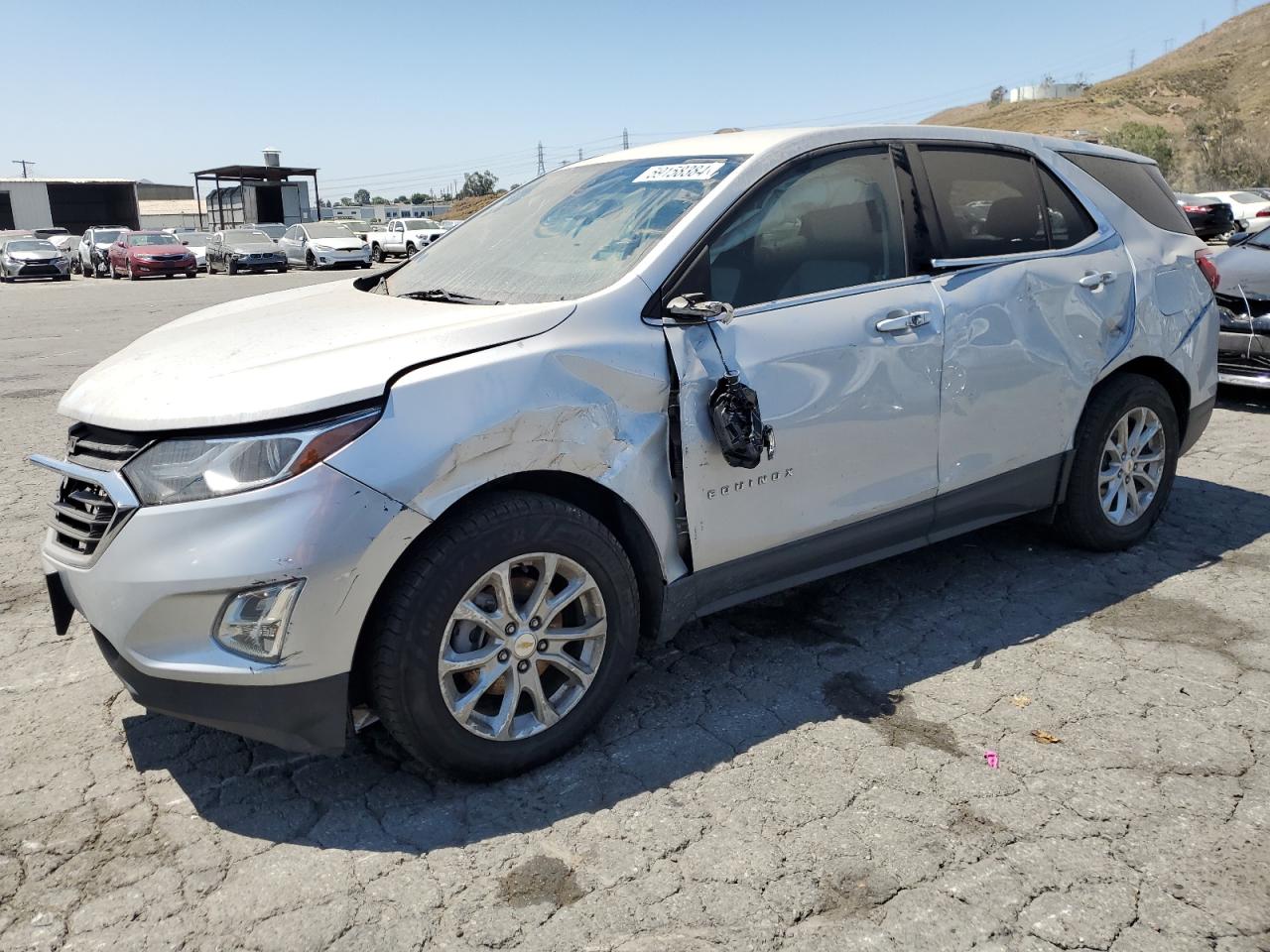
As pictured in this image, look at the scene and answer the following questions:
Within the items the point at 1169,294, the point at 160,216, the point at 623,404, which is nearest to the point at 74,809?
the point at 623,404

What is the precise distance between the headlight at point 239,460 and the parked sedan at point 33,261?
33.4m

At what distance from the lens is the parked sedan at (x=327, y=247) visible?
33844 millimetres

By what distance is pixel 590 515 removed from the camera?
3.04m

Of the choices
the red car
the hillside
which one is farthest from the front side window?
the hillside

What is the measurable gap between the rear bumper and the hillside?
5690cm

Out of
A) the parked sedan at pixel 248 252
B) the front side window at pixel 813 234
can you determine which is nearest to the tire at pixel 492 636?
the front side window at pixel 813 234

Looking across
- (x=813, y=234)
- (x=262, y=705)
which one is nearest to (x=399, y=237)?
(x=813, y=234)

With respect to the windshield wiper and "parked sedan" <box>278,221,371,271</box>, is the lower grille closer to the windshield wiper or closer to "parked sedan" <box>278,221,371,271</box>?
the windshield wiper

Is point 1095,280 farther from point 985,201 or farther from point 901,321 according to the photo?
point 901,321

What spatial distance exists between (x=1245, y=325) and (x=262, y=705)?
7.42 m

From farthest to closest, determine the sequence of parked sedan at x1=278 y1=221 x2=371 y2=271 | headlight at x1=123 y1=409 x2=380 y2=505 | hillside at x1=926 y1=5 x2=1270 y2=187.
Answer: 1. hillside at x1=926 y1=5 x2=1270 y2=187
2. parked sedan at x1=278 y1=221 x2=371 y2=271
3. headlight at x1=123 y1=409 x2=380 y2=505

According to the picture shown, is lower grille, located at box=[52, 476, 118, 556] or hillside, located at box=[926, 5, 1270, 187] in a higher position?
hillside, located at box=[926, 5, 1270, 187]

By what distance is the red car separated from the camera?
30.2m

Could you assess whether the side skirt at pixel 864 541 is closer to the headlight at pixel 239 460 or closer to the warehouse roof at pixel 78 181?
the headlight at pixel 239 460
